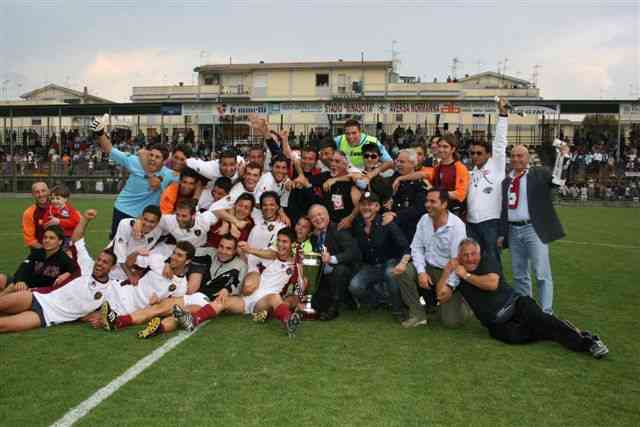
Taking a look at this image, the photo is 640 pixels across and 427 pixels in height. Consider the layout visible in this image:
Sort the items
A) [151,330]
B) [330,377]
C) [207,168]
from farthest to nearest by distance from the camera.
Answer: [207,168] → [151,330] → [330,377]

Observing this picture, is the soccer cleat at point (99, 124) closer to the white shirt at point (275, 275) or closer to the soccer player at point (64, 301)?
the soccer player at point (64, 301)

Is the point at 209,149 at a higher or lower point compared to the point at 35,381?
higher

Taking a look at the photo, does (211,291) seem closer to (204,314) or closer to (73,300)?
(204,314)

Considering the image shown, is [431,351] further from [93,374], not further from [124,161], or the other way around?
[124,161]

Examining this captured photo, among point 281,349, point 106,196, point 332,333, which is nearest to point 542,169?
point 332,333

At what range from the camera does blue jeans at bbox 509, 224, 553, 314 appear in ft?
20.8

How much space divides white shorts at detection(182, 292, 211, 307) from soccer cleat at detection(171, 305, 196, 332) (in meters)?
0.42

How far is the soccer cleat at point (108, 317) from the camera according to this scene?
581 centimetres

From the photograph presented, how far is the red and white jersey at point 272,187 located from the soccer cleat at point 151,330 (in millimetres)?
2174

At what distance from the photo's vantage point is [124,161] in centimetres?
797

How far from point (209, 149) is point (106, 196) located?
5979 millimetres

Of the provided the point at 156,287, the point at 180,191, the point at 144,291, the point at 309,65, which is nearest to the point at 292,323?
the point at 156,287

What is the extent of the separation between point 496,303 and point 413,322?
3.24 ft

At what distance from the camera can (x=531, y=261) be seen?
6.50 m
